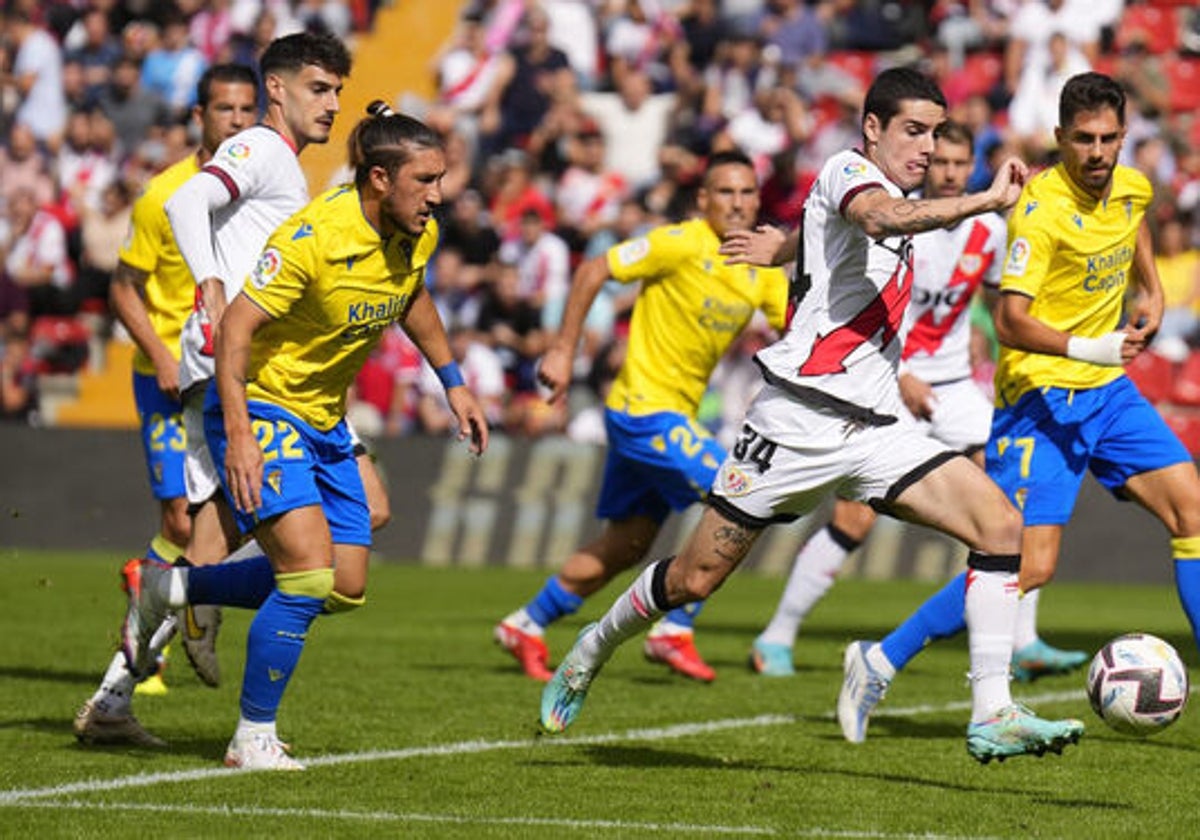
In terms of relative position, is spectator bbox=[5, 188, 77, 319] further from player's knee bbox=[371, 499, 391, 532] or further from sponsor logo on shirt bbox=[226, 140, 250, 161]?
player's knee bbox=[371, 499, 391, 532]

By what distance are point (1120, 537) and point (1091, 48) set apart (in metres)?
5.47

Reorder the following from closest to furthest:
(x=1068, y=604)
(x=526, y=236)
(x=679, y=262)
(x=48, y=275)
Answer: (x=679, y=262) → (x=1068, y=604) → (x=526, y=236) → (x=48, y=275)

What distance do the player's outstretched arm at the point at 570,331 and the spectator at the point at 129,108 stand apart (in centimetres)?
1485

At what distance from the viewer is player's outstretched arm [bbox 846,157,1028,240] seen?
7316mm

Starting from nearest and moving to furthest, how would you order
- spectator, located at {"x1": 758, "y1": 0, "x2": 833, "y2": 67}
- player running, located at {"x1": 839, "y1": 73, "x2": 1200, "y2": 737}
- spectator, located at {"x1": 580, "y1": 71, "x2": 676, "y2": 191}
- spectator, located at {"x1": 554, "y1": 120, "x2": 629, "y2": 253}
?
player running, located at {"x1": 839, "y1": 73, "x2": 1200, "y2": 737} < spectator, located at {"x1": 554, "y1": 120, "x2": 629, "y2": 253} < spectator, located at {"x1": 580, "y1": 71, "x2": 676, "y2": 191} < spectator, located at {"x1": 758, "y1": 0, "x2": 833, "y2": 67}

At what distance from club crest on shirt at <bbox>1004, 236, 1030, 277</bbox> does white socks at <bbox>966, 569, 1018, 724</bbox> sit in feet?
6.00

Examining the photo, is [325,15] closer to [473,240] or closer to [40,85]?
[40,85]

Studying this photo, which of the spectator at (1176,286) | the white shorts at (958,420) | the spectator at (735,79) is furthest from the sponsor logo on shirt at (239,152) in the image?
the spectator at (735,79)

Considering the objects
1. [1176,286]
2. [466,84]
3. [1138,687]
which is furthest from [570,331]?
[466,84]

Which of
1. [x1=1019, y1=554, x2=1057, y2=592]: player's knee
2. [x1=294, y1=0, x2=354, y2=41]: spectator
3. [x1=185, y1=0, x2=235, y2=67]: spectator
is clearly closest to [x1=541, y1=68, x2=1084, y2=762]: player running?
[x1=1019, y1=554, x2=1057, y2=592]: player's knee

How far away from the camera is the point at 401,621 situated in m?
15.3

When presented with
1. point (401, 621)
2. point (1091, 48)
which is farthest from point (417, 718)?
point (1091, 48)

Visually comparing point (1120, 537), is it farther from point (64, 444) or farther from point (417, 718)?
point (417, 718)

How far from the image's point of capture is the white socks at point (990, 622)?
8.06 metres
